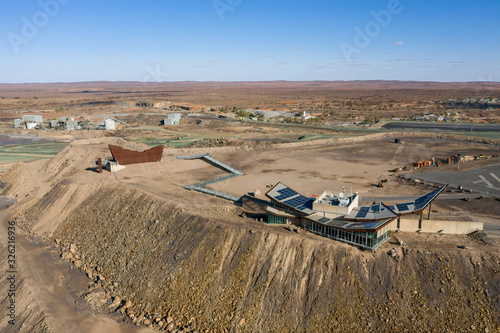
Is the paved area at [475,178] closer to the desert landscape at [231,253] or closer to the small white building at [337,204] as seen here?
the desert landscape at [231,253]

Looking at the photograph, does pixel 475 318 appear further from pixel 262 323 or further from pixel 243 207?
pixel 243 207

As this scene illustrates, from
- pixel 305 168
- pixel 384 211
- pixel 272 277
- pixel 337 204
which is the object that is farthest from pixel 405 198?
pixel 272 277

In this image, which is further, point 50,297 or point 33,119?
point 33,119

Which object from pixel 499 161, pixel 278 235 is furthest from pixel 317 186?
pixel 499 161

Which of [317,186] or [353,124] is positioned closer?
[317,186]

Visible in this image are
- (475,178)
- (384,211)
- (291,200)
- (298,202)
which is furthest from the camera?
(475,178)

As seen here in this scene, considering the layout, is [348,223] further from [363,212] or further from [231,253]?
[231,253]

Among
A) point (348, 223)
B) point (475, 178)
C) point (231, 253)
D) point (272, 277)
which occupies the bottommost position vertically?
point (272, 277)

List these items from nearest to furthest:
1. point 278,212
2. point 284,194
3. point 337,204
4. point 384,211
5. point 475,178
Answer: point 384,211
point 337,204
point 278,212
point 284,194
point 475,178
